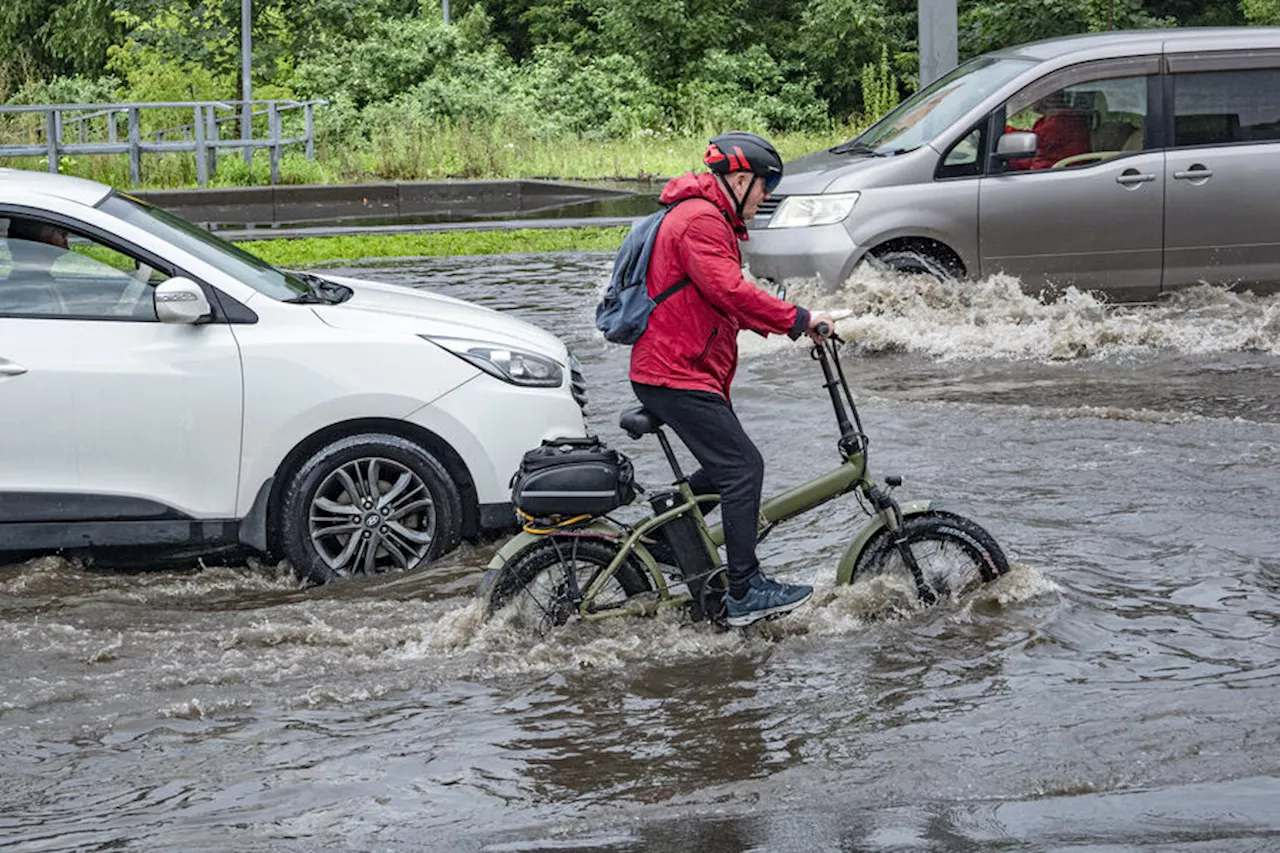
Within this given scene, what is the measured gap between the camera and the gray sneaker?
6.36 m

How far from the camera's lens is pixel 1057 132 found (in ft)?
40.8

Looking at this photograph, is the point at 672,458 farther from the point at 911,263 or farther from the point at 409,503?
the point at 911,263

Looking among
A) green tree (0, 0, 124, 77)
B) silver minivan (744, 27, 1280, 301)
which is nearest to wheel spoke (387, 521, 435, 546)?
silver minivan (744, 27, 1280, 301)

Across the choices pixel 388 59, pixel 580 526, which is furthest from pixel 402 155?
pixel 580 526

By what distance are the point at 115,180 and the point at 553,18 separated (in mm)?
22619

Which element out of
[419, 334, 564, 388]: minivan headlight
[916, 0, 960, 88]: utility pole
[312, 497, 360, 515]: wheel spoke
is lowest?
[312, 497, 360, 515]: wheel spoke

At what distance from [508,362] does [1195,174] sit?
6431 millimetres

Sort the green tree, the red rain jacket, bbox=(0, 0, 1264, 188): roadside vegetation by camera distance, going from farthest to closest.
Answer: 1. the green tree
2. bbox=(0, 0, 1264, 188): roadside vegetation
3. the red rain jacket

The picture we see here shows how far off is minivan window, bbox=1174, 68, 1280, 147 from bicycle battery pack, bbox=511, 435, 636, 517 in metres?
7.58

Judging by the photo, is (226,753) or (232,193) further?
(232,193)

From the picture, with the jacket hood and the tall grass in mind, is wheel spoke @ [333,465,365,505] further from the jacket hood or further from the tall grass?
the tall grass

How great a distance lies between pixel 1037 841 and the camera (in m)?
4.72

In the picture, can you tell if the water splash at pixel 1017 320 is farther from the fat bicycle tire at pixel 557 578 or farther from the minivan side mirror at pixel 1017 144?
the fat bicycle tire at pixel 557 578

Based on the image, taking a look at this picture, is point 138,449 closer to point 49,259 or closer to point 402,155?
point 49,259
